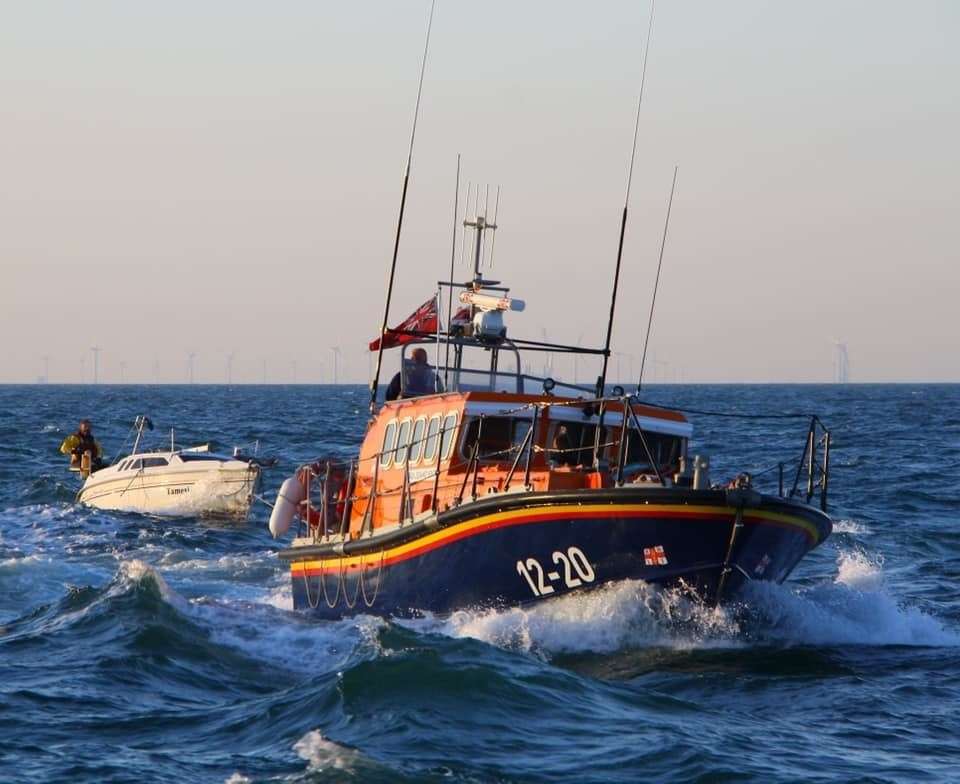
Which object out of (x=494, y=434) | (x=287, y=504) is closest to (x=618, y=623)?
(x=494, y=434)

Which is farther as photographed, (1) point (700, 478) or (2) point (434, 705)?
(1) point (700, 478)

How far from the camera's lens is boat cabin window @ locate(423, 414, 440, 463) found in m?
17.4

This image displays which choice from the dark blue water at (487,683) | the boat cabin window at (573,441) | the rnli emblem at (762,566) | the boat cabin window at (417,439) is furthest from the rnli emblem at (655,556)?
the boat cabin window at (417,439)

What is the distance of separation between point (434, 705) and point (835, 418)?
6135cm

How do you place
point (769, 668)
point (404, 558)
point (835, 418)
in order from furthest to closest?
point (835, 418) → point (404, 558) → point (769, 668)

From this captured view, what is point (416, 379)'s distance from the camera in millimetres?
19156

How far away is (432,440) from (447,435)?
36cm

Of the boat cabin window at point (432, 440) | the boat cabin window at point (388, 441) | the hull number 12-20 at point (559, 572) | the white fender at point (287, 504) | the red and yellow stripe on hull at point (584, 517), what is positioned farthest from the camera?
the white fender at point (287, 504)

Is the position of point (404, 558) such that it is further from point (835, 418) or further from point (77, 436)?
point (835, 418)

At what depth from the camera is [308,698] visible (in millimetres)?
12469

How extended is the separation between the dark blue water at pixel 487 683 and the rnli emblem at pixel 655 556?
364 millimetres

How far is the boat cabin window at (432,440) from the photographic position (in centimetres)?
1741

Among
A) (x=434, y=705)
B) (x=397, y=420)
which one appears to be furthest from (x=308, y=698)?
(x=397, y=420)

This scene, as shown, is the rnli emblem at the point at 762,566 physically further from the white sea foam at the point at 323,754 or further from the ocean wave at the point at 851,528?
the ocean wave at the point at 851,528
